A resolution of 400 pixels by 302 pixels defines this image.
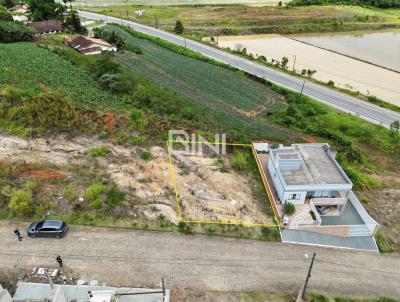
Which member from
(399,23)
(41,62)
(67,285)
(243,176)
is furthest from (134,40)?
(399,23)

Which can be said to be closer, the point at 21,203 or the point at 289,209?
the point at 21,203

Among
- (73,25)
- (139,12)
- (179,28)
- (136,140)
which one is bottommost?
(179,28)

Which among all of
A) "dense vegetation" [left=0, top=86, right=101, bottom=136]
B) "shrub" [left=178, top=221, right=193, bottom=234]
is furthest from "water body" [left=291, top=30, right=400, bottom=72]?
"dense vegetation" [left=0, top=86, right=101, bottom=136]

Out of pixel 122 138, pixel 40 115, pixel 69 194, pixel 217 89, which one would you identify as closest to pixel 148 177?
pixel 122 138

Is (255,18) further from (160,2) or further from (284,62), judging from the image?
(160,2)

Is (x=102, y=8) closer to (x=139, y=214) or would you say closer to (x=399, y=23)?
(x=399, y=23)

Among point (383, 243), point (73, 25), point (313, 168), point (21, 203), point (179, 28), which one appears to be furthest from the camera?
point (179, 28)
